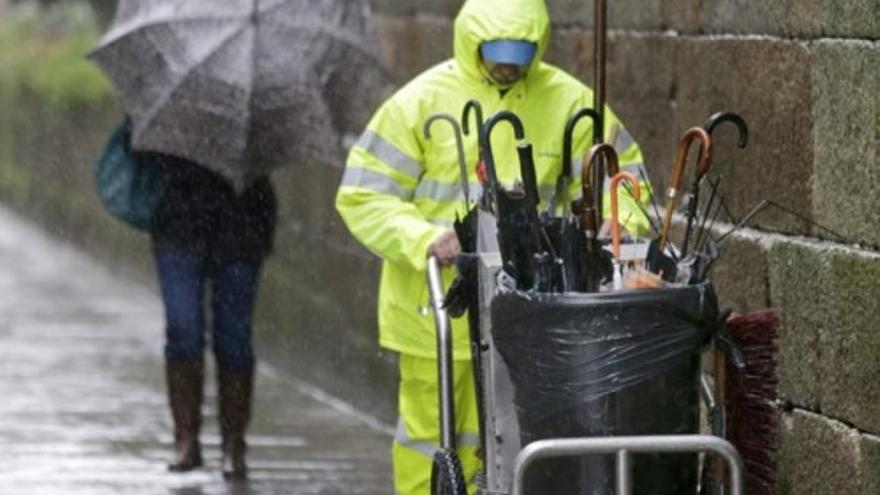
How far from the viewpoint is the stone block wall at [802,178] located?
8047 mm

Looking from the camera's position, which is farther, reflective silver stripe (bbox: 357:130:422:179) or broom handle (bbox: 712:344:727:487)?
reflective silver stripe (bbox: 357:130:422:179)

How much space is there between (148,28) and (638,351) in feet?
15.6

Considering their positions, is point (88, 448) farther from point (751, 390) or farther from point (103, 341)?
point (751, 390)

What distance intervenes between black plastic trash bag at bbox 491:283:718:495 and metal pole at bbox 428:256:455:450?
763mm

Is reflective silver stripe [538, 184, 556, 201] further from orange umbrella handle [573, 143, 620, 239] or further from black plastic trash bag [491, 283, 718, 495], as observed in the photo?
black plastic trash bag [491, 283, 718, 495]

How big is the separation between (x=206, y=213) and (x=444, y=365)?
3.45 metres

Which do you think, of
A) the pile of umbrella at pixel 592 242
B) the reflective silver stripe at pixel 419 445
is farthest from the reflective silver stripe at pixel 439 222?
the pile of umbrella at pixel 592 242

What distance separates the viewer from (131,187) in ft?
35.5

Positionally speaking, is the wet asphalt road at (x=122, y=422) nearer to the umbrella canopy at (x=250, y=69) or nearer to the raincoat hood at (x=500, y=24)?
the umbrella canopy at (x=250, y=69)

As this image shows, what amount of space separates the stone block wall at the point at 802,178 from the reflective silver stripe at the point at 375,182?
4.09ft

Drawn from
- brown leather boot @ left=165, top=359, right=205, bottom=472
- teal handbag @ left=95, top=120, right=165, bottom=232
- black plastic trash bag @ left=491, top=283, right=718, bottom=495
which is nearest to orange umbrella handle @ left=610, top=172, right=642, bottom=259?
black plastic trash bag @ left=491, top=283, right=718, bottom=495

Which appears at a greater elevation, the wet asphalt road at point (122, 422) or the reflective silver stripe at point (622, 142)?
the reflective silver stripe at point (622, 142)

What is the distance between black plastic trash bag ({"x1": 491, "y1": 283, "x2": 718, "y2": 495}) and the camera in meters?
6.52

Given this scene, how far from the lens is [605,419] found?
6.52 meters
